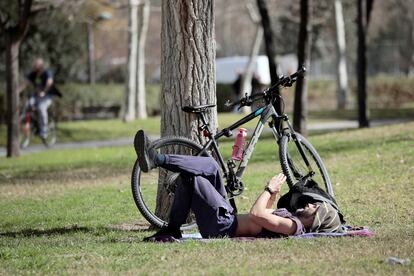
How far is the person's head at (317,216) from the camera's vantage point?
303 inches

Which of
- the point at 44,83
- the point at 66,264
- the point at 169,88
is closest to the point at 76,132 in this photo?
the point at 44,83

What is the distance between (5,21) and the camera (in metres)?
19.0

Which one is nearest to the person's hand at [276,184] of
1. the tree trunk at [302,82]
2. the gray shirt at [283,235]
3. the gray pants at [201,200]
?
the gray shirt at [283,235]

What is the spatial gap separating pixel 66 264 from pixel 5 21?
13.1 metres

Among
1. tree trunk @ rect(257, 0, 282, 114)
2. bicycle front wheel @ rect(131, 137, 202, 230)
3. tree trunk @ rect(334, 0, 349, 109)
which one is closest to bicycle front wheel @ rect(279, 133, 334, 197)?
bicycle front wheel @ rect(131, 137, 202, 230)

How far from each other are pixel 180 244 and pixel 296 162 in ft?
6.28

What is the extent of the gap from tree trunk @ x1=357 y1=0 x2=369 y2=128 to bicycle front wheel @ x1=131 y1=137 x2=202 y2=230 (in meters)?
13.5

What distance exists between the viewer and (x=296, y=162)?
8953 millimetres

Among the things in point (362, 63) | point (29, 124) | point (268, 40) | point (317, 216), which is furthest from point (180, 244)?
point (362, 63)

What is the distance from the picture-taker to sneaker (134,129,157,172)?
303 inches

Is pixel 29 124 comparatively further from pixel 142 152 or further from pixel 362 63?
pixel 142 152

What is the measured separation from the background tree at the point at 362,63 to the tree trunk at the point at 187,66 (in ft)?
44.1

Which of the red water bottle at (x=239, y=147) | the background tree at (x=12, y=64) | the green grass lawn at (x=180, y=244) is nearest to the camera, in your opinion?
the green grass lawn at (x=180, y=244)

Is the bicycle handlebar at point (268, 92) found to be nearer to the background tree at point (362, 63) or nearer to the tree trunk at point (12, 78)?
the tree trunk at point (12, 78)
